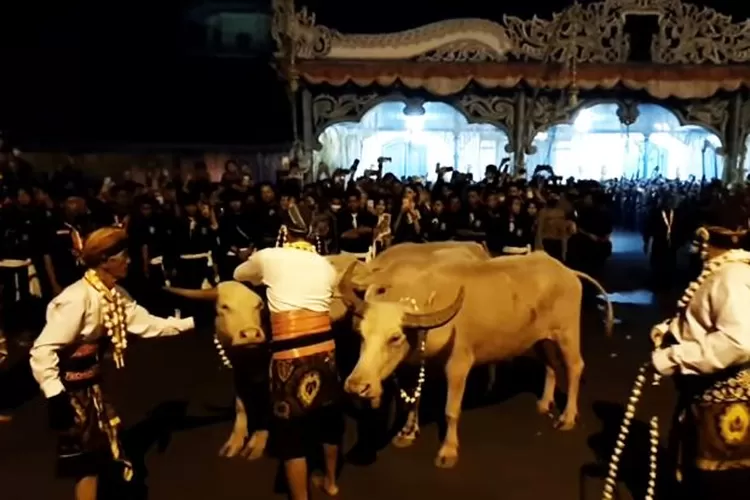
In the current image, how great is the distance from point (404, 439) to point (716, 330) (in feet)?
10.9

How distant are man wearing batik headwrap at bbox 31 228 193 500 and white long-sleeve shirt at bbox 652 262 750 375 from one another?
2787mm

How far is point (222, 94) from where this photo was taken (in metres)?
24.0

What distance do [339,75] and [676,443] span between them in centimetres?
1099

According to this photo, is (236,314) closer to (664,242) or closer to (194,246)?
(194,246)

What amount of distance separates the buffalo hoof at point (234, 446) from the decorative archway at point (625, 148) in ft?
48.0

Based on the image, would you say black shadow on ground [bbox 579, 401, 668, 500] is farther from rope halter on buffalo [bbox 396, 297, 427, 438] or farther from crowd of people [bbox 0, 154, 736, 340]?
crowd of people [bbox 0, 154, 736, 340]

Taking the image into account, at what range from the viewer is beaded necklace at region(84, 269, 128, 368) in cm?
482

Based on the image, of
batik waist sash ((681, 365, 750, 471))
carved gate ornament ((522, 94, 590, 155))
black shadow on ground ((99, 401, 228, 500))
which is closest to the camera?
batik waist sash ((681, 365, 750, 471))

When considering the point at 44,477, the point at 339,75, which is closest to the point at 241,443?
the point at 44,477

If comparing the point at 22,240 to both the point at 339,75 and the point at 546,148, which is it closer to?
the point at 339,75

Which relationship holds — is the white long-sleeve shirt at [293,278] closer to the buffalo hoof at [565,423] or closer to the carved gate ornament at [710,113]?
the buffalo hoof at [565,423]

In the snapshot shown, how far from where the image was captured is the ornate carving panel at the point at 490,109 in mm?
16062

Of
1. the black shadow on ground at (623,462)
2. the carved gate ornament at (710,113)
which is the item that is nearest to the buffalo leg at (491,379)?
the black shadow on ground at (623,462)

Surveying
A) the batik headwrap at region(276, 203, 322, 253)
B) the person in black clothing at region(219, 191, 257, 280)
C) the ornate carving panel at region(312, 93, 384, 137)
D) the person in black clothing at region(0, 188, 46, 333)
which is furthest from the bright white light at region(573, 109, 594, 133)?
the batik headwrap at region(276, 203, 322, 253)
